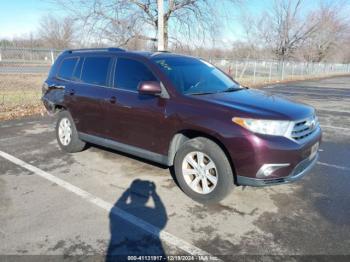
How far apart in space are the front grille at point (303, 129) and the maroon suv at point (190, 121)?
12 mm

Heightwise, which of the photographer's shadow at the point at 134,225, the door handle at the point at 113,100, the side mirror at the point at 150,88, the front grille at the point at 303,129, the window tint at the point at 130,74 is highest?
the window tint at the point at 130,74

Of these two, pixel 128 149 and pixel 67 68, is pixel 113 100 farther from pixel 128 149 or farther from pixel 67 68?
pixel 67 68

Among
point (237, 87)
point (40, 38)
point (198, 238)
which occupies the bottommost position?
point (198, 238)

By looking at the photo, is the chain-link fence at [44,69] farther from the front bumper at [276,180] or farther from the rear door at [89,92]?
the front bumper at [276,180]

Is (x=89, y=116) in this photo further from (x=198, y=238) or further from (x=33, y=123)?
(x=33, y=123)

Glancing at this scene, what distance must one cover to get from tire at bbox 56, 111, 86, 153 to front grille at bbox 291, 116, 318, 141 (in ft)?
12.0

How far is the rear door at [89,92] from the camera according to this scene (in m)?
4.86

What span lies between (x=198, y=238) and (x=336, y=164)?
3.40m

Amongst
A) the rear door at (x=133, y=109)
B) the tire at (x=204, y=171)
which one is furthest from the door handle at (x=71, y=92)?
the tire at (x=204, y=171)

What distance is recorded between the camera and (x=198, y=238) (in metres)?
3.06

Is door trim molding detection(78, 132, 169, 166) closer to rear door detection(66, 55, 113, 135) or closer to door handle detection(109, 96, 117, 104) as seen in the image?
rear door detection(66, 55, 113, 135)

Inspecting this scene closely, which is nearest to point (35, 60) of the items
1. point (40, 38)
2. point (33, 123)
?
point (33, 123)

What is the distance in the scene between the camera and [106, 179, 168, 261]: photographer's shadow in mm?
2848

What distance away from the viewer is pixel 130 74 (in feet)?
14.9
